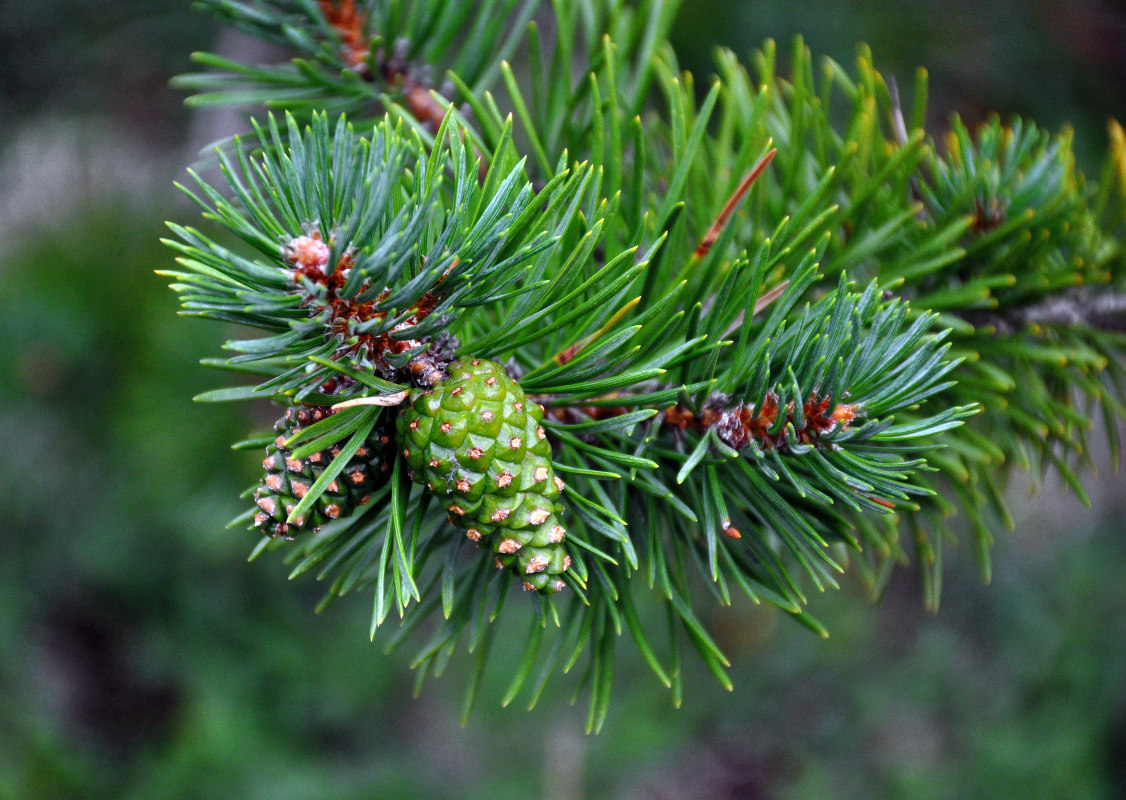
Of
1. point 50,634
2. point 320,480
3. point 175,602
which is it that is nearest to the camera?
point 320,480

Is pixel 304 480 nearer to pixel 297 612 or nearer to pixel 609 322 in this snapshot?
pixel 609 322

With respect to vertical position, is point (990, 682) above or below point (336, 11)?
below

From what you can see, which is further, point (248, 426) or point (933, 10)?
point (933, 10)

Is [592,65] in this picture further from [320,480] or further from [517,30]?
[320,480]

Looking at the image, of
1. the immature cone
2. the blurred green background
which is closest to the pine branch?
the immature cone

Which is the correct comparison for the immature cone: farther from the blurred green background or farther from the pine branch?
the blurred green background

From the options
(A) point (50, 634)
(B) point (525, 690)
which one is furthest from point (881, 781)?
(A) point (50, 634)

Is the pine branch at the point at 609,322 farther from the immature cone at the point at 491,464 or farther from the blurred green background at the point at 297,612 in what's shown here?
the blurred green background at the point at 297,612
